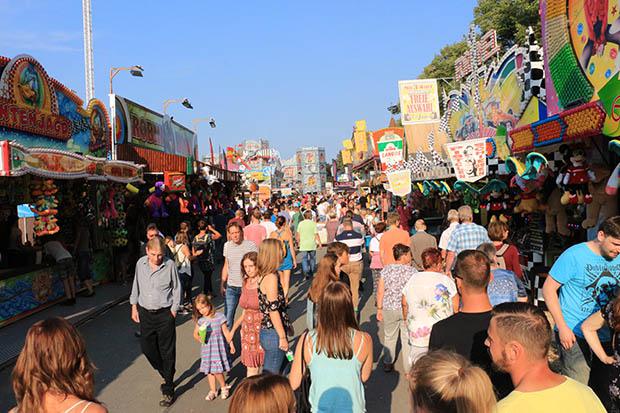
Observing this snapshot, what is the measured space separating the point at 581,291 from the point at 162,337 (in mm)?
3946

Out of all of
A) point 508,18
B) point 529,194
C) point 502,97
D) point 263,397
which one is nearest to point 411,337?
point 263,397

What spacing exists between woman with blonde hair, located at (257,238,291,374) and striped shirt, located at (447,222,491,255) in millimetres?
2837

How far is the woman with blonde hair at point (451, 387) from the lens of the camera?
2000 mm

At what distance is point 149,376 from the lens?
21.2ft

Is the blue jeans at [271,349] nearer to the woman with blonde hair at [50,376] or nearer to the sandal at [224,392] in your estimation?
the sandal at [224,392]

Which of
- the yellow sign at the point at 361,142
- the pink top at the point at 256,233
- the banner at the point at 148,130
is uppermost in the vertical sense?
the yellow sign at the point at 361,142

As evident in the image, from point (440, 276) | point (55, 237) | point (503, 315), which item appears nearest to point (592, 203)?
point (440, 276)

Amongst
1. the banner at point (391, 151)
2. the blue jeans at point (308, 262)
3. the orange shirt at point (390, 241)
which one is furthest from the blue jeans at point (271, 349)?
the banner at point (391, 151)

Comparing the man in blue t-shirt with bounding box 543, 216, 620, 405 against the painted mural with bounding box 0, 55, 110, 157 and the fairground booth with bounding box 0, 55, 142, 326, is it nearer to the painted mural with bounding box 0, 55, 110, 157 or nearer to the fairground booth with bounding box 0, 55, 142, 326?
the fairground booth with bounding box 0, 55, 142, 326

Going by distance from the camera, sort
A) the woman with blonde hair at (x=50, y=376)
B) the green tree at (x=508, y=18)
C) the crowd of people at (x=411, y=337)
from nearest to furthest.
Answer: the crowd of people at (x=411, y=337) < the woman with blonde hair at (x=50, y=376) < the green tree at (x=508, y=18)

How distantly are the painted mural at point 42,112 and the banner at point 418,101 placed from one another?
11342 mm

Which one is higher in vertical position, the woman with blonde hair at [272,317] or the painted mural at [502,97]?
the painted mural at [502,97]

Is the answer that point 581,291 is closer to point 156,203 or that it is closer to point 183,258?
point 183,258

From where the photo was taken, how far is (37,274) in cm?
1004
